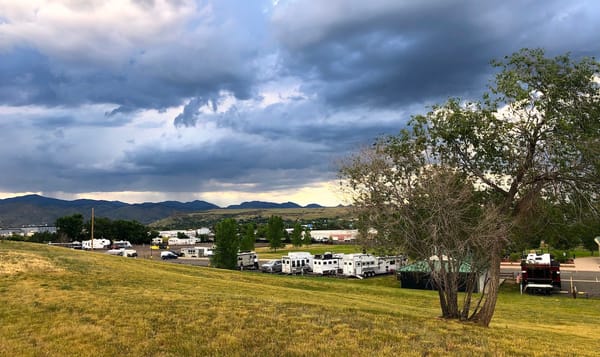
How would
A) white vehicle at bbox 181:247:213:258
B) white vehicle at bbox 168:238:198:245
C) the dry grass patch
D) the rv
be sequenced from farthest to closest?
white vehicle at bbox 168:238:198:245
white vehicle at bbox 181:247:213:258
the rv
the dry grass patch

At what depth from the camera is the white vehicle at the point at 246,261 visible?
234 feet

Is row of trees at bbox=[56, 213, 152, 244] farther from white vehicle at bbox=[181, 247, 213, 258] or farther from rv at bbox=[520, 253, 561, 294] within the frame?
rv at bbox=[520, 253, 561, 294]

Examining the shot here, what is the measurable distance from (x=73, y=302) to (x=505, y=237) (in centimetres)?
1777

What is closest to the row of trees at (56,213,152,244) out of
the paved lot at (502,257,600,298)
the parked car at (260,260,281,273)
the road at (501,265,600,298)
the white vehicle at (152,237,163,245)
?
the white vehicle at (152,237,163,245)

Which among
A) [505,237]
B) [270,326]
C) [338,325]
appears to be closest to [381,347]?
[338,325]

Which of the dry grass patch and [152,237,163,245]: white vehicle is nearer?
the dry grass patch

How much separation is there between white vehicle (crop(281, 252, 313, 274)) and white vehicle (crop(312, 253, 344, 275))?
2.34 meters

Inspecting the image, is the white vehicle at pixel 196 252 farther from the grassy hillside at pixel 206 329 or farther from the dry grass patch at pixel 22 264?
the grassy hillside at pixel 206 329

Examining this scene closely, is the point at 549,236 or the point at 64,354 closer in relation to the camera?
the point at 64,354

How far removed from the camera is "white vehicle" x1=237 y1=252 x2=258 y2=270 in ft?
234

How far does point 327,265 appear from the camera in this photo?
6284cm

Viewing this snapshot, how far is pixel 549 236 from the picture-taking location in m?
21.9

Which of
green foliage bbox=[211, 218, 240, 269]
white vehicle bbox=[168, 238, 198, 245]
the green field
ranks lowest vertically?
the green field

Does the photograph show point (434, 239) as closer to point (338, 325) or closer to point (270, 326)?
point (338, 325)
